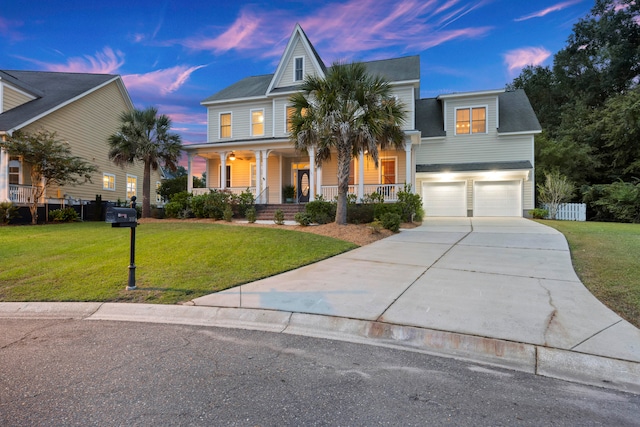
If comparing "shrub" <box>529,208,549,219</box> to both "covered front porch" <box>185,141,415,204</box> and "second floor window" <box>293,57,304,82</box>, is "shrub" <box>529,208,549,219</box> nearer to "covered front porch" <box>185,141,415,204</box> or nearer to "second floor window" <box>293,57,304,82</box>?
"covered front porch" <box>185,141,415,204</box>

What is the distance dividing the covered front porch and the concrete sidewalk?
9309mm

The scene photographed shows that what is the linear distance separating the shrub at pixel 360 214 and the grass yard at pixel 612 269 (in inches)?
268

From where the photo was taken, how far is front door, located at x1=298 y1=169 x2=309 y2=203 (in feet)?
63.9

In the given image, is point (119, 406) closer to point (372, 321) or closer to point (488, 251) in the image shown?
point (372, 321)

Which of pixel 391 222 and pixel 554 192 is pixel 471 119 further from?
pixel 391 222

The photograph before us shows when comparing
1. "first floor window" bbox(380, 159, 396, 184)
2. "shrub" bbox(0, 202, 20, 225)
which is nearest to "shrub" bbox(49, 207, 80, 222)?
"shrub" bbox(0, 202, 20, 225)

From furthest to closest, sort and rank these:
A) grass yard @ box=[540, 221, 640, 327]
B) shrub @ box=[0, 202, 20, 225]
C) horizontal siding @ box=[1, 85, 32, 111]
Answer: horizontal siding @ box=[1, 85, 32, 111], shrub @ box=[0, 202, 20, 225], grass yard @ box=[540, 221, 640, 327]

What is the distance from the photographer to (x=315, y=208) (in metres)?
13.4

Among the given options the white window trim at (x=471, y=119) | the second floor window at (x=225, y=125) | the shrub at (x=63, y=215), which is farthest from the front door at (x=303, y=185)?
the shrub at (x=63, y=215)

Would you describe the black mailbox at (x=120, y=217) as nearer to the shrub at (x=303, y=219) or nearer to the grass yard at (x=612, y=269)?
the grass yard at (x=612, y=269)

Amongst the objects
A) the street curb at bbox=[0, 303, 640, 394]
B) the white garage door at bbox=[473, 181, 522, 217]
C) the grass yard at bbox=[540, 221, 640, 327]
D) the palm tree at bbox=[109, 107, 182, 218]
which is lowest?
the street curb at bbox=[0, 303, 640, 394]

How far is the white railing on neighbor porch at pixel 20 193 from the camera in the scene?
1509 cm

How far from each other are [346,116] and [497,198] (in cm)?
1204

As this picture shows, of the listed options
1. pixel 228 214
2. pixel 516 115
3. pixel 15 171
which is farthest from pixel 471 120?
pixel 15 171
